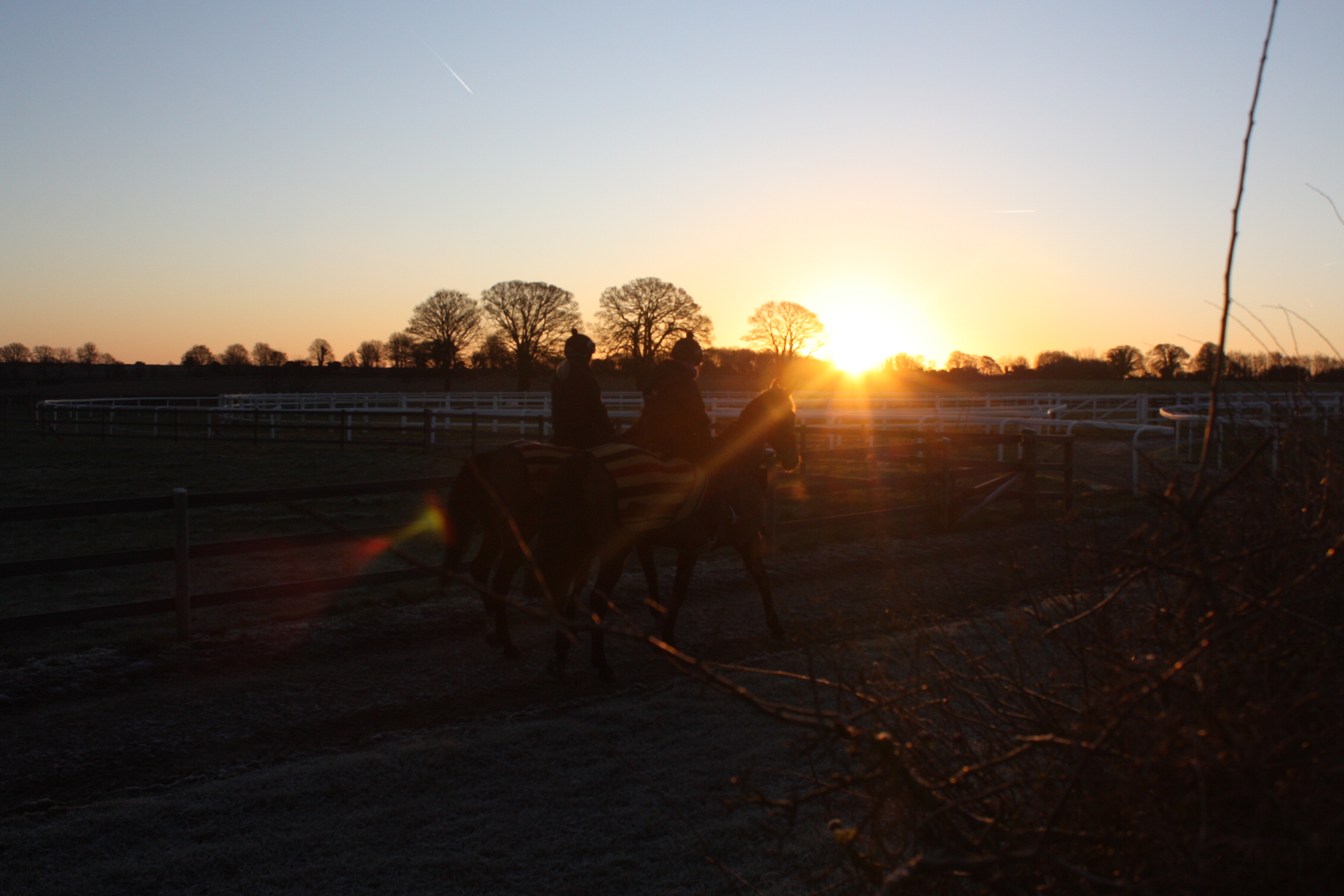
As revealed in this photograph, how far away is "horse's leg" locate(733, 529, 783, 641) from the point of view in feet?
19.6

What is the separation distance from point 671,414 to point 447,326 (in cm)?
4862

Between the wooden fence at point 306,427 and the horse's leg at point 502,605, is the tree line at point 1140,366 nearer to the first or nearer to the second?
the horse's leg at point 502,605

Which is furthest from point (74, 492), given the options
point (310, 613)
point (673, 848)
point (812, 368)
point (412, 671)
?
point (812, 368)

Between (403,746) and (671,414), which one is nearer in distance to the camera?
(403,746)

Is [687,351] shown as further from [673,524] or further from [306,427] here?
[306,427]

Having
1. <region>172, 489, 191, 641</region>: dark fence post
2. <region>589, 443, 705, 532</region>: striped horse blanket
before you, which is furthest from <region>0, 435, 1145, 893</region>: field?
<region>589, 443, 705, 532</region>: striped horse blanket

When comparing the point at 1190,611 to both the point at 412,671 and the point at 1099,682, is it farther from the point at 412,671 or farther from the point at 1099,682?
the point at 412,671

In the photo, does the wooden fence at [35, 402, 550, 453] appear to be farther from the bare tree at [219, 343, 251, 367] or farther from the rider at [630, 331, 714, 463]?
the bare tree at [219, 343, 251, 367]

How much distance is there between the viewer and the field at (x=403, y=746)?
2922mm

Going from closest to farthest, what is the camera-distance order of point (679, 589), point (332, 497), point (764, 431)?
point (679, 589) → point (764, 431) → point (332, 497)

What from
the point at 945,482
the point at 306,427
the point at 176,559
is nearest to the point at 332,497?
the point at 176,559

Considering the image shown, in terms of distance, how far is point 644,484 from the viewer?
506 centimetres

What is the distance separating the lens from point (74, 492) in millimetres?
13344

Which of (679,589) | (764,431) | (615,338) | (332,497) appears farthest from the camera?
(615,338)
